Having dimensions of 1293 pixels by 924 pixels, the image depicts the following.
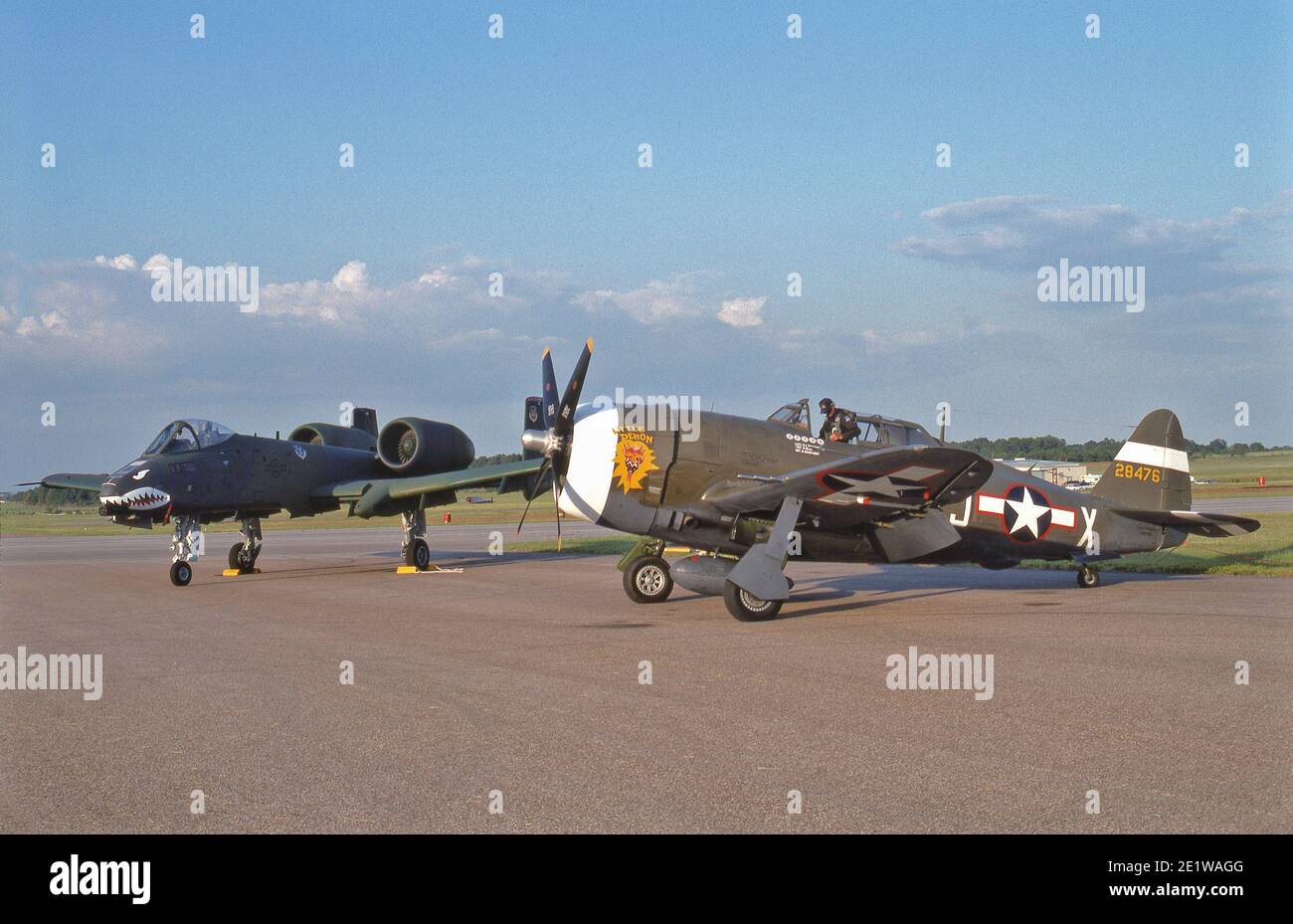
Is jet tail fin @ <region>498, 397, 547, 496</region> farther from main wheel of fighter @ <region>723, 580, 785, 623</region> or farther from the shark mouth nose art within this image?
the shark mouth nose art

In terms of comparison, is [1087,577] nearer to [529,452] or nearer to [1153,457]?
[1153,457]

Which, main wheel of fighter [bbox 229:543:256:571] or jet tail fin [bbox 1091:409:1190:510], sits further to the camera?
main wheel of fighter [bbox 229:543:256:571]

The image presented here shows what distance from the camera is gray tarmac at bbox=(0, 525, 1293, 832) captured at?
525cm

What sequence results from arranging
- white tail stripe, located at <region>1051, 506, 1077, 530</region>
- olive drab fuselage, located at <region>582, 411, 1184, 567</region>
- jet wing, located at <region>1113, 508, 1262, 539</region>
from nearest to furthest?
olive drab fuselage, located at <region>582, 411, 1184, 567</region>
jet wing, located at <region>1113, 508, 1262, 539</region>
white tail stripe, located at <region>1051, 506, 1077, 530</region>

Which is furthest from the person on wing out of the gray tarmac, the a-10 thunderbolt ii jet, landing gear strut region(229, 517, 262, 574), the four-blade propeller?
landing gear strut region(229, 517, 262, 574)

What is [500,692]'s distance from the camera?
28.0ft

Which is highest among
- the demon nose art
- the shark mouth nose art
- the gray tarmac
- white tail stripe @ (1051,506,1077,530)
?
the demon nose art

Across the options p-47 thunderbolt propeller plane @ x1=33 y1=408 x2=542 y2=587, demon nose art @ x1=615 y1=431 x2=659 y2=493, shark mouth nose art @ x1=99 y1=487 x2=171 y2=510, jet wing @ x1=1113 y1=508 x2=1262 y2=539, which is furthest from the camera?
p-47 thunderbolt propeller plane @ x1=33 y1=408 x2=542 y2=587

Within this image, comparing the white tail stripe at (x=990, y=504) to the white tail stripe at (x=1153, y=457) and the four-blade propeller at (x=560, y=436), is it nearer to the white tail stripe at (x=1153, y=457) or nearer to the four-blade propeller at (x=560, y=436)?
the white tail stripe at (x=1153, y=457)

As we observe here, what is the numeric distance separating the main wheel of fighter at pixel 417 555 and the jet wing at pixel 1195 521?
47.1 feet

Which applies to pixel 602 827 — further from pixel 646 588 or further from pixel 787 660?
pixel 646 588

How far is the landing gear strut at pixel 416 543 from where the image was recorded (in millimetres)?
23141

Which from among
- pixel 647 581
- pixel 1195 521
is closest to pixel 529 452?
pixel 647 581

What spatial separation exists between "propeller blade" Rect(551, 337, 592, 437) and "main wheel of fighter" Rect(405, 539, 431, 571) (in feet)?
33.2
